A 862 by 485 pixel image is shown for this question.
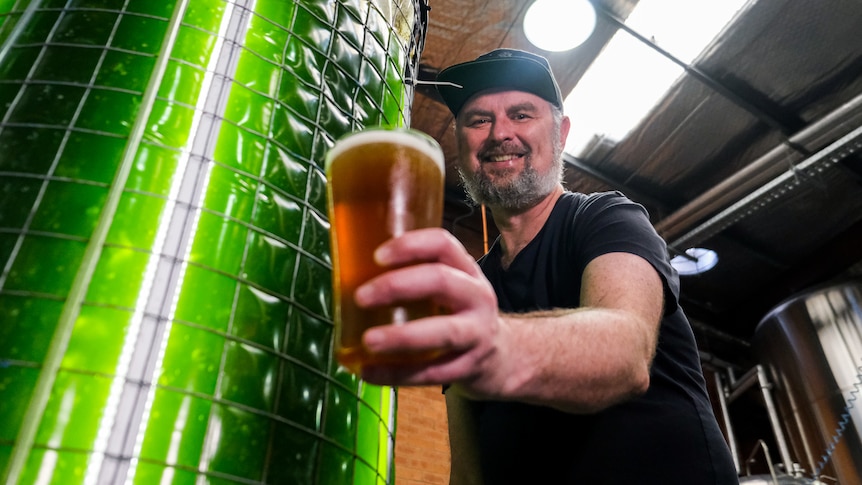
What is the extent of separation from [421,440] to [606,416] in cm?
326

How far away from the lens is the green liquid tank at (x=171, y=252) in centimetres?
78

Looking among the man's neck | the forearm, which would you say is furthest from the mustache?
the forearm

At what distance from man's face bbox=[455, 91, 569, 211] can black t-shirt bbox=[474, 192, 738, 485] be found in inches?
6.5

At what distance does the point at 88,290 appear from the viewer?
0.83m

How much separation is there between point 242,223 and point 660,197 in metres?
4.45

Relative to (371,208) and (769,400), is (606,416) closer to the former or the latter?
(371,208)

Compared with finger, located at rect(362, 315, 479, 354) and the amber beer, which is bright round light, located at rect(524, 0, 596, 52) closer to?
the amber beer

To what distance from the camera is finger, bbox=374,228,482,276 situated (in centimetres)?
50

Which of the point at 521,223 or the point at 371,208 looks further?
the point at 521,223

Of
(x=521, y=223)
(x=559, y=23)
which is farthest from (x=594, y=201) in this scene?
(x=559, y=23)

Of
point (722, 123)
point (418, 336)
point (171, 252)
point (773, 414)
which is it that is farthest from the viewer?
point (773, 414)

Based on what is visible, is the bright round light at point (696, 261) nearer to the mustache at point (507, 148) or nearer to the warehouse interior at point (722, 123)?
the warehouse interior at point (722, 123)

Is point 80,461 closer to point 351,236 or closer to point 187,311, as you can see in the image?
point 187,311

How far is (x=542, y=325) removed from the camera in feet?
2.04
